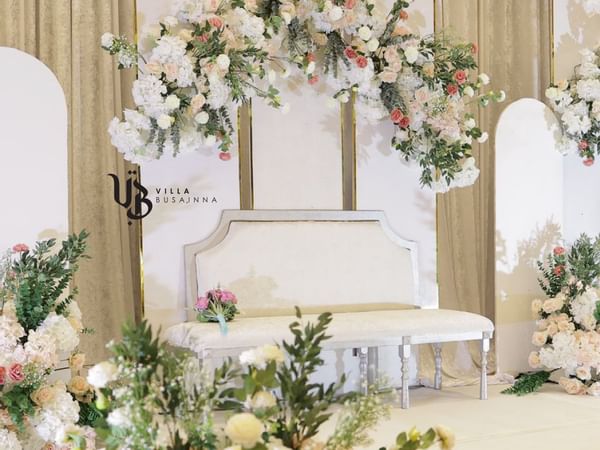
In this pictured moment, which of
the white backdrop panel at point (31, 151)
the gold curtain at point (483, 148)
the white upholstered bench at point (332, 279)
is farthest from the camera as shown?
the gold curtain at point (483, 148)

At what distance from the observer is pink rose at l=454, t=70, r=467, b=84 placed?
4.87 meters

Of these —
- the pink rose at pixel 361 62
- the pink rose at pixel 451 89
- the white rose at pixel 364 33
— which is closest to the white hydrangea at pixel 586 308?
the pink rose at pixel 451 89

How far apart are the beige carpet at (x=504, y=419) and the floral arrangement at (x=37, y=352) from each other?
1296 mm

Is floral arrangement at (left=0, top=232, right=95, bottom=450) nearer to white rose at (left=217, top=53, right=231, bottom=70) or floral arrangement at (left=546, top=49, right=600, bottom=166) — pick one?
white rose at (left=217, top=53, right=231, bottom=70)

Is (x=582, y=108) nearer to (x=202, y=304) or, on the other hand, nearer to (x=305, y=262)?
(x=305, y=262)

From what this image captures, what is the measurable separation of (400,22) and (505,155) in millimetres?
1218

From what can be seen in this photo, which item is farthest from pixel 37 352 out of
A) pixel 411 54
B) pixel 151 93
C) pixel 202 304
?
pixel 411 54

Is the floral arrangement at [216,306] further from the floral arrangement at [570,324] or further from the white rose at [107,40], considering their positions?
the floral arrangement at [570,324]

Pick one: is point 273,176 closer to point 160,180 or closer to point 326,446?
point 160,180

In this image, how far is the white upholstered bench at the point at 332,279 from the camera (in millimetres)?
4398

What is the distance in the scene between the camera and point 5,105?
394 cm

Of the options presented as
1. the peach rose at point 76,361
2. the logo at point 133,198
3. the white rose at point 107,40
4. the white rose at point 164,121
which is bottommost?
the peach rose at point 76,361

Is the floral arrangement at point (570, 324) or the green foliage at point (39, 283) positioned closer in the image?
the green foliage at point (39, 283)

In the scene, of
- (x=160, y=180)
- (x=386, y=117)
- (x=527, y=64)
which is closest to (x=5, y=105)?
(x=160, y=180)
